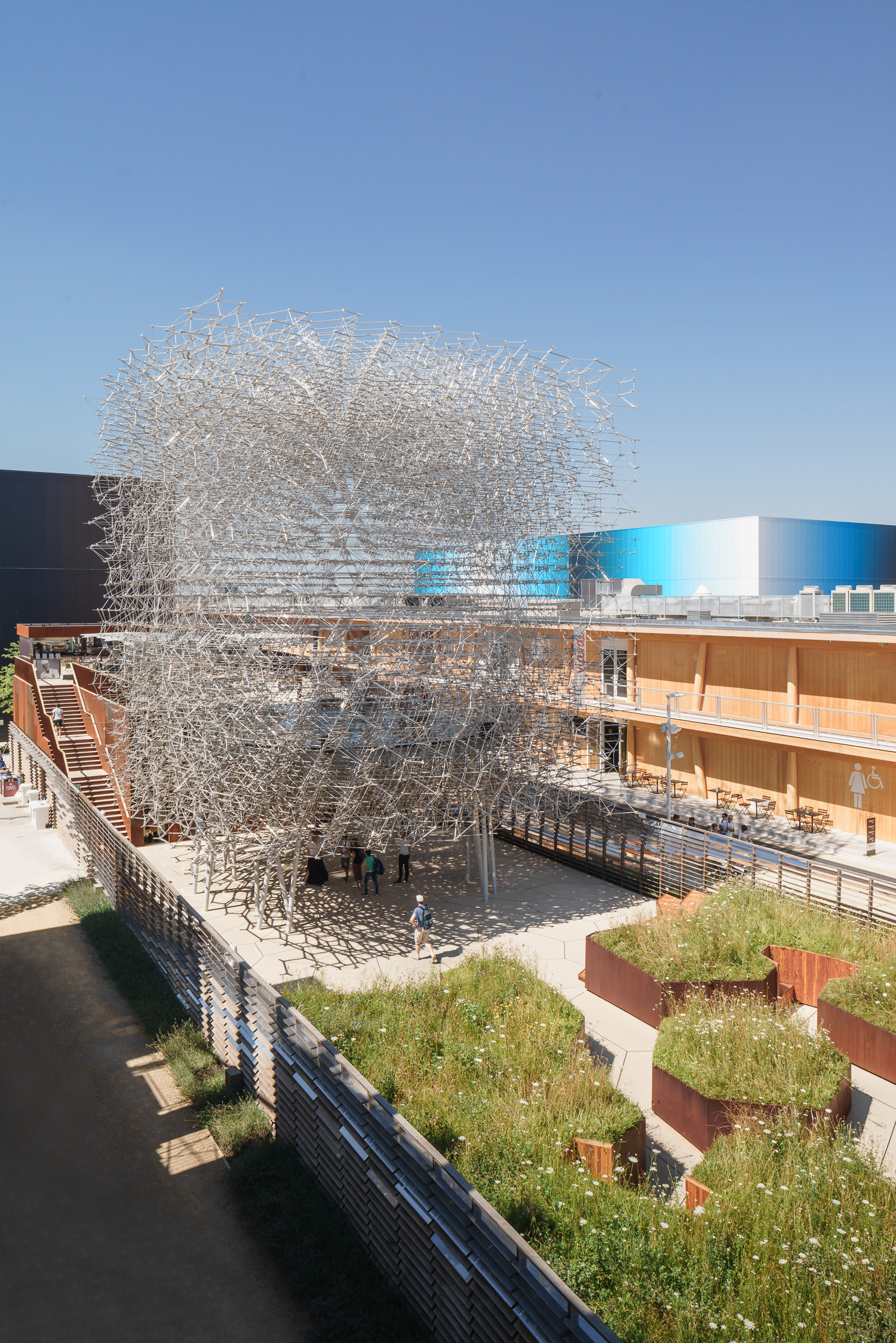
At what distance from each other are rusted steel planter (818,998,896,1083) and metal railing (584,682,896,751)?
8156 mm

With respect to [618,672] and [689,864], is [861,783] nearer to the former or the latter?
[689,864]

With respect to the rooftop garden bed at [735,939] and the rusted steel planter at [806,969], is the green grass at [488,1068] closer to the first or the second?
the rooftop garden bed at [735,939]

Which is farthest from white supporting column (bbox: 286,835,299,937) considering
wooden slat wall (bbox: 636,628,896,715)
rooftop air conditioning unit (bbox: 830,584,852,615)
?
rooftop air conditioning unit (bbox: 830,584,852,615)

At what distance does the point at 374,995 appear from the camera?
10211mm

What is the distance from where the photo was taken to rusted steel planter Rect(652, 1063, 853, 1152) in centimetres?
748

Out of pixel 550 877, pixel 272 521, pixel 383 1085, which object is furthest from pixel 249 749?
pixel 550 877

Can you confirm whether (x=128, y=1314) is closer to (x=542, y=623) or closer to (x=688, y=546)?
(x=542, y=623)

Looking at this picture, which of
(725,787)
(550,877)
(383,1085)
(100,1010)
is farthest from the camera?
(725,787)

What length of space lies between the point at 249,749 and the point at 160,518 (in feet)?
17.2

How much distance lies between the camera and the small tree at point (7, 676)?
35.0 m

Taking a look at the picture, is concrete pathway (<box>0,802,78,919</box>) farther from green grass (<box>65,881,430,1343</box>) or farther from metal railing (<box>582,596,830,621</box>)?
metal railing (<box>582,596,830,621</box>)

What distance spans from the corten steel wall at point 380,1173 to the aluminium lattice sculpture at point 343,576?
314cm

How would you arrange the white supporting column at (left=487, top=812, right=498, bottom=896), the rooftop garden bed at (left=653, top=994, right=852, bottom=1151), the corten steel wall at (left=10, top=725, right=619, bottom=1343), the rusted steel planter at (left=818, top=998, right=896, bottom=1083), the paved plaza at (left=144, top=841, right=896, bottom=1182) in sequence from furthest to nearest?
the white supporting column at (left=487, top=812, right=498, bottom=896) < the paved plaza at (left=144, top=841, right=896, bottom=1182) < the rusted steel planter at (left=818, top=998, right=896, bottom=1083) < the rooftop garden bed at (left=653, top=994, right=852, bottom=1151) < the corten steel wall at (left=10, top=725, right=619, bottom=1343)

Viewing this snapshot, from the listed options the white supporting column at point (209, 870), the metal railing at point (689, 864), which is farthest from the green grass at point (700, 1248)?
the white supporting column at point (209, 870)
